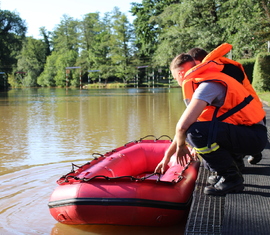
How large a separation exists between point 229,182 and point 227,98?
0.72 metres

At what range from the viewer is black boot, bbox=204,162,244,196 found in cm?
327

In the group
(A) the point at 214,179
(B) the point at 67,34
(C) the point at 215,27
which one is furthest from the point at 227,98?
(B) the point at 67,34

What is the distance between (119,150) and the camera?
5152mm

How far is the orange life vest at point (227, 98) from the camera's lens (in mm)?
3113

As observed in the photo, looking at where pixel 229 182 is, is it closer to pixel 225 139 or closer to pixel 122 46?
pixel 225 139

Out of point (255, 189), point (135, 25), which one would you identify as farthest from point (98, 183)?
A: point (135, 25)

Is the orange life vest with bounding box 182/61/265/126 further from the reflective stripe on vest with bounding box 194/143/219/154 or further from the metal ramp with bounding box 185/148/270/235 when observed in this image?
the metal ramp with bounding box 185/148/270/235

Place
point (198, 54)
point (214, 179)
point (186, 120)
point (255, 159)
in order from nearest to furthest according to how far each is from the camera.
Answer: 1. point (186, 120)
2. point (214, 179)
3. point (198, 54)
4. point (255, 159)

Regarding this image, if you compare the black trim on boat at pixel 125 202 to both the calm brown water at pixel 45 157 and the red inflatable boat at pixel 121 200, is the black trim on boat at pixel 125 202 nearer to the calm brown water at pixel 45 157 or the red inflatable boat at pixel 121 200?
the red inflatable boat at pixel 121 200

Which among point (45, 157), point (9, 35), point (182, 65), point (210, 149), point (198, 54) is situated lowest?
point (45, 157)

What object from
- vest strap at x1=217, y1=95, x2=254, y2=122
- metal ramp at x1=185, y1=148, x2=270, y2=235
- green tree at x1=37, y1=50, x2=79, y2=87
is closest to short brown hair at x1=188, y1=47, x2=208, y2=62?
vest strap at x1=217, y1=95, x2=254, y2=122

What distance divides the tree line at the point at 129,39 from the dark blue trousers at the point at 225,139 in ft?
68.5

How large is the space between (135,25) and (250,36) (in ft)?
138

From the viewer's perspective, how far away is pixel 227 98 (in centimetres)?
311
